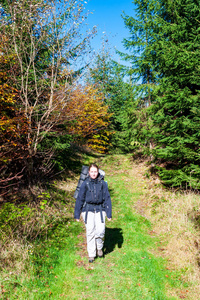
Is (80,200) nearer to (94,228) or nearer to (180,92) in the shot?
(94,228)

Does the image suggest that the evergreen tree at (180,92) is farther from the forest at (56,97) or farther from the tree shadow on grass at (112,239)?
the tree shadow on grass at (112,239)

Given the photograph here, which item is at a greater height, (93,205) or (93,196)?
(93,196)

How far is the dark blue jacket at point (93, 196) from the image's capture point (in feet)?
14.6

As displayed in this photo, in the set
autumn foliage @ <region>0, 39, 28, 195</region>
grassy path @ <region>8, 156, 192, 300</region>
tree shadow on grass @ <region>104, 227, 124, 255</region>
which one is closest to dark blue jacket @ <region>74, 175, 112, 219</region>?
grassy path @ <region>8, 156, 192, 300</region>

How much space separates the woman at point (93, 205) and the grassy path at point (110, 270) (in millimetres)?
623

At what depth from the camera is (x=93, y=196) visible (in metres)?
4.43

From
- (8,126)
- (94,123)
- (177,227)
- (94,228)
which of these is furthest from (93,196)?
(94,123)

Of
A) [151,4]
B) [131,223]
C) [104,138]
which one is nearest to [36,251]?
[131,223]

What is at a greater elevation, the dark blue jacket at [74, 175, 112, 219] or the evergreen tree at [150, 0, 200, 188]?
the evergreen tree at [150, 0, 200, 188]

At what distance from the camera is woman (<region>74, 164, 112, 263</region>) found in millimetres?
4435

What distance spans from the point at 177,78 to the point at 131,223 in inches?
212

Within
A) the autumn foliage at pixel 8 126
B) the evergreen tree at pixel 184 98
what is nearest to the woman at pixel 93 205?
the autumn foliage at pixel 8 126

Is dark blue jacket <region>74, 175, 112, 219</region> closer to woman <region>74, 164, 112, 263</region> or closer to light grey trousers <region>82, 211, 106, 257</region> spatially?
woman <region>74, 164, 112, 263</region>

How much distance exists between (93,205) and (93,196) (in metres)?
0.22
